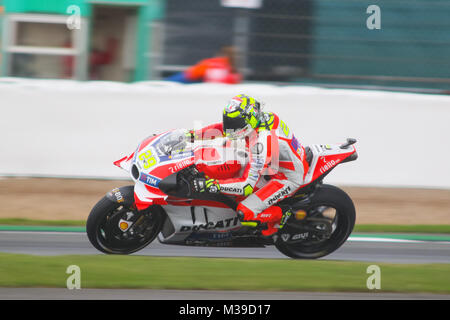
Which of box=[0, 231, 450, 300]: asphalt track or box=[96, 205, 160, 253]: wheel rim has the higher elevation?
box=[96, 205, 160, 253]: wheel rim

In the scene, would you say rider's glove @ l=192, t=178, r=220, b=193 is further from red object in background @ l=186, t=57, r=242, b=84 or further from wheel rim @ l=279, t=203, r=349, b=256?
red object in background @ l=186, t=57, r=242, b=84

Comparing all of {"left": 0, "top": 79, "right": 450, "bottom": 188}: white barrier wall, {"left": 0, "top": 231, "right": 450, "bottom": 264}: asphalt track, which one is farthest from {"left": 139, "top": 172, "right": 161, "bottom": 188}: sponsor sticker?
{"left": 0, "top": 79, "right": 450, "bottom": 188}: white barrier wall

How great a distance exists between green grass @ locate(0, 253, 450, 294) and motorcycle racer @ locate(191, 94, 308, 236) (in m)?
0.45

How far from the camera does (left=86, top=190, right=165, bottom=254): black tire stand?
18.9ft

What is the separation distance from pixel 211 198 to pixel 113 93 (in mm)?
3699

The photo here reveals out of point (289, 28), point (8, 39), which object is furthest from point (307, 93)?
point (8, 39)

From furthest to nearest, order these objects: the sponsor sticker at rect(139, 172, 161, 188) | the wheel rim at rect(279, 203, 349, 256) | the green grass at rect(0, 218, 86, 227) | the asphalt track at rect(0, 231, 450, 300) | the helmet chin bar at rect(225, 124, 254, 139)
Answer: the green grass at rect(0, 218, 86, 227), the wheel rim at rect(279, 203, 349, 256), the helmet chin bar at rect(225, 124, 254, 139), the sponsor sticker at rect(139, 172, 161, 188), the asphalt track at rect(0, 231, 450, 300)

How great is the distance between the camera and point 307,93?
9.38 m

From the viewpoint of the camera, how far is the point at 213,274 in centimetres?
559

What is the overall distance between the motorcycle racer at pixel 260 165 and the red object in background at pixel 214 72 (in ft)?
11.8

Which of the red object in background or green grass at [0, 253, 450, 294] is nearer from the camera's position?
green grass at [0, 253, 450, 294]

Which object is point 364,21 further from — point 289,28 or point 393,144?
point 393,144

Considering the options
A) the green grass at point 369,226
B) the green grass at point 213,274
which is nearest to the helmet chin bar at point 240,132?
the green grass at point 213,274
